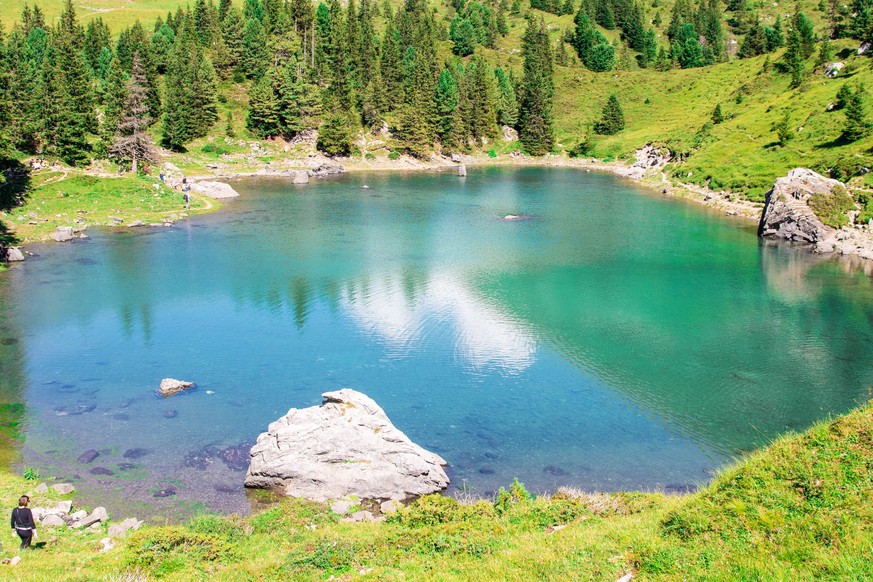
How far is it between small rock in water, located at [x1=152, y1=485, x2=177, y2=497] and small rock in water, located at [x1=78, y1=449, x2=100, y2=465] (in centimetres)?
405

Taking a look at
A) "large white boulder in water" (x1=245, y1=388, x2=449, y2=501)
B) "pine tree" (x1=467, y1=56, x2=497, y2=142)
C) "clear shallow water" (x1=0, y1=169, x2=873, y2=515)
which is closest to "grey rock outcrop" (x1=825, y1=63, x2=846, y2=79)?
"clear shallow water" (x1=0, y1=169, x2=873, y2=515)

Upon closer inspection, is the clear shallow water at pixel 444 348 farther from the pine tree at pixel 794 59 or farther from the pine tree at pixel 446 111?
the pine tree at pixel 446 111

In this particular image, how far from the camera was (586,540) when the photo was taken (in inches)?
583

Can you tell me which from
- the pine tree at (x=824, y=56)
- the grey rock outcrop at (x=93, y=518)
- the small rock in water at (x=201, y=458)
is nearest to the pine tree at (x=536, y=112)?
the pine tree at (x=824, y=56)

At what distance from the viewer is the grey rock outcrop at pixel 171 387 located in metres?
31.1

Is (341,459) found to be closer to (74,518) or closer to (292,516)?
(292,516)

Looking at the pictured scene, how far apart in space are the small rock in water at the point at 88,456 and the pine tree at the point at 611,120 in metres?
151

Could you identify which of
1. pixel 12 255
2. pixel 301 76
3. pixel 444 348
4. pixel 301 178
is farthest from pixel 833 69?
pixel 12 255

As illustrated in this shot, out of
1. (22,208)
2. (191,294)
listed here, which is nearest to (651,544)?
(191,294)

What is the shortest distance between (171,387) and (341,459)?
39.3ft

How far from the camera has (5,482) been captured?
22375 mm

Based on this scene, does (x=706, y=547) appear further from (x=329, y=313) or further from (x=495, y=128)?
→ (x=495, y=128)

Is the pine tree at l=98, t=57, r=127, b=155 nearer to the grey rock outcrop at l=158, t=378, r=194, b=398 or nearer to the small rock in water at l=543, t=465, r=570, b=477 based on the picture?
the grey rock outcrop at l=158, t=378, r=194, b=398

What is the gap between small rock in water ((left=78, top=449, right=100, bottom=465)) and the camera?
25078mm
